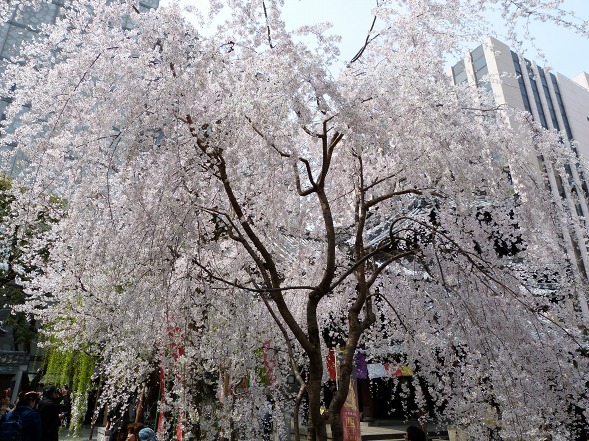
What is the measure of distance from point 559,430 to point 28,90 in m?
8.41

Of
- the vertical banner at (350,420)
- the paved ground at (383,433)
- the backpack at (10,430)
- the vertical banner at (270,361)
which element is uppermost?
the vertical banner at (270,361)

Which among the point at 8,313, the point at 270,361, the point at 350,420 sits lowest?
the point at 350,420

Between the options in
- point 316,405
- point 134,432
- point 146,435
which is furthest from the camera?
point 134,432

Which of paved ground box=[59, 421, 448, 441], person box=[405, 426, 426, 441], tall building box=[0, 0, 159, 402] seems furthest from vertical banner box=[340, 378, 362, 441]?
tall building box=[0, 0, 159, 402]

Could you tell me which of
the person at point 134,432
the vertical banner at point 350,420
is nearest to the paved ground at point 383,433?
the vertical banner at point 350,420

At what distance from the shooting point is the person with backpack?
471cm

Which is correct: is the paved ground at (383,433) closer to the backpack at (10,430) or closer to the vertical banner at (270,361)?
the vertical banner at (270,361)

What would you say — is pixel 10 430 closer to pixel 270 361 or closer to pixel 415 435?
pixel 270 361

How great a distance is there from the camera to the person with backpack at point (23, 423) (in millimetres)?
4707

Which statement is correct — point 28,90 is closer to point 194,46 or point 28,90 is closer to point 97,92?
point 97,92

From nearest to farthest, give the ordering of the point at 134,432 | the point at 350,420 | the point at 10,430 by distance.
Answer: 1. the point at 10,430
2. the point at 134,432
3. the point at 350,420

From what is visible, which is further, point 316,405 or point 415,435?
point 415,435

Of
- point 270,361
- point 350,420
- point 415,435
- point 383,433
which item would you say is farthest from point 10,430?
point 383,433

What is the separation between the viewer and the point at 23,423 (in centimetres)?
512
